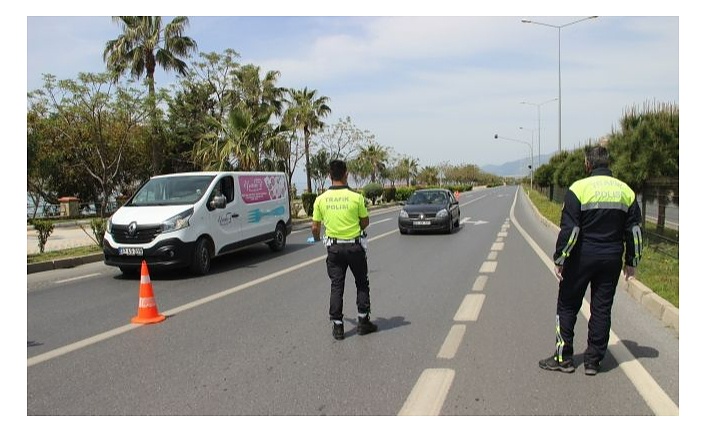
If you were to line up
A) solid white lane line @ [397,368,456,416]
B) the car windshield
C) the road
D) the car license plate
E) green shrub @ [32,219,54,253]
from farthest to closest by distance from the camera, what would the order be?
the car windshield < green shrub @ [32,219,54,253] < the car license plate < the road < solid white lane line @ [397,368,456,416]

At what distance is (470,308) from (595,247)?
2.59m

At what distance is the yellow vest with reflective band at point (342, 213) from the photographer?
5.50m

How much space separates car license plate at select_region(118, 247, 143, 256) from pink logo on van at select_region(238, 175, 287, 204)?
111 inches

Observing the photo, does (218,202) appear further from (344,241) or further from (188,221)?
(344,241)

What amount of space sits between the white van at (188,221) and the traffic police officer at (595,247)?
687 cm

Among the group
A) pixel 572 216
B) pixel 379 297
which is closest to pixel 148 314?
pixel 379 297

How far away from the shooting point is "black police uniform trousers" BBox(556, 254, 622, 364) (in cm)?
437

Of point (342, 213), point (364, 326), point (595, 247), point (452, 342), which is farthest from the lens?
point (364, 326)

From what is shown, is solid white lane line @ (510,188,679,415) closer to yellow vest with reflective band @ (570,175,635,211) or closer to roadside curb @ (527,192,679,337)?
roadside curb @ (527,192,679,337)

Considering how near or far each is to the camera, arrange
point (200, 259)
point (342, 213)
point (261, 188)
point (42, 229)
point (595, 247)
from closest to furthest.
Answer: point (595, 247)
point (342, 213)
point (200, 259)
point (42, 229)
point (261, 188)

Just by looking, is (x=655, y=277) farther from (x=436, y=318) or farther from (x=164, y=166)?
(x=164, y=166)

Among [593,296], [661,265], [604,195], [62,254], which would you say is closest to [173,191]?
[62,254]

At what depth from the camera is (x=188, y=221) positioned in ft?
31.8

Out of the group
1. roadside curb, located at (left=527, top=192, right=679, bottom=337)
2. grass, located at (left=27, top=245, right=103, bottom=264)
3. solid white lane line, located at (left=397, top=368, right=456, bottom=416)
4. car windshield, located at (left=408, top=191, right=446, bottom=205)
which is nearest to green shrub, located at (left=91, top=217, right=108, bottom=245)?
grass, located at (left=27, top=245, right=103, bottom=264)
